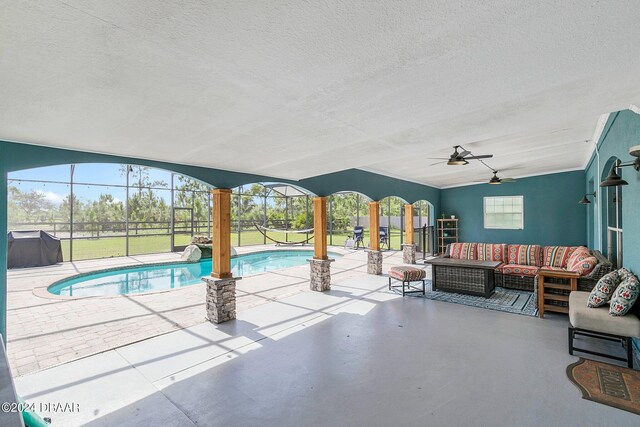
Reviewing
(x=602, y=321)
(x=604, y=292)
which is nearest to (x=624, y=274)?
(x=604, y=292)

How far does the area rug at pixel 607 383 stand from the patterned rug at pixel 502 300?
182cm

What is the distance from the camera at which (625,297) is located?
3059 millimetres

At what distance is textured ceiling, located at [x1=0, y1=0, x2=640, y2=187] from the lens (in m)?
1.41

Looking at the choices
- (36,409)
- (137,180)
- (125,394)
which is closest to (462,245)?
(125,394)

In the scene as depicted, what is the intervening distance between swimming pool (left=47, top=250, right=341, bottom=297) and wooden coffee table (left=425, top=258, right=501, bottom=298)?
206 inches

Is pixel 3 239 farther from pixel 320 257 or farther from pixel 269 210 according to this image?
pixel 269 210

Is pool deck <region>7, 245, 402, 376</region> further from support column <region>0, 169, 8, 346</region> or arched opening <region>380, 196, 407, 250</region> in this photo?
arched opening <region>380, 196, 407, 250</region>

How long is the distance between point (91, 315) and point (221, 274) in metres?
2.28

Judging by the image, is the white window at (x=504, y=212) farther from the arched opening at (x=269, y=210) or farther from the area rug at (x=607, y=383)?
the arched opening at (x=269, y=210)

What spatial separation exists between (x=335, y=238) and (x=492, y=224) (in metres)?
10.4

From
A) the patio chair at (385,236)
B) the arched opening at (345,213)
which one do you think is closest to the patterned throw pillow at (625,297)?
the patio chair at (385,236)

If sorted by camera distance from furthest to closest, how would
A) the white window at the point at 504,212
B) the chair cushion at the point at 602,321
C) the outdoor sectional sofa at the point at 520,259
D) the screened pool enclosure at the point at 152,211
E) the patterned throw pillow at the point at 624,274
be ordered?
the screened pool enclosure at the point at 152,211
the white window at the point at 504,212
the outdoor sectional sofa at the point at 520,259
the patterned throw pillow at the point at 624,274
the chair cushion at the point at 602,321

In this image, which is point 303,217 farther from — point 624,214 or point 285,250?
point 624,214

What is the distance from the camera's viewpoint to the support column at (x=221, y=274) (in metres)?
4.56
